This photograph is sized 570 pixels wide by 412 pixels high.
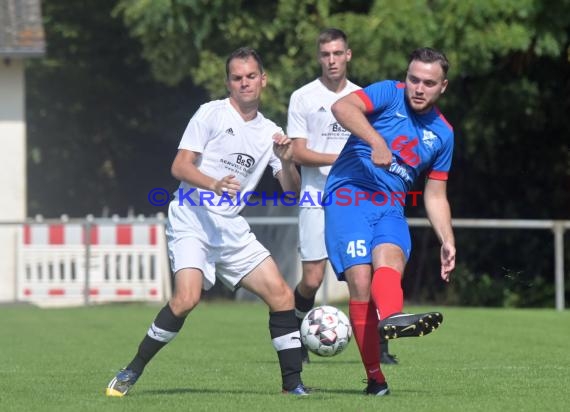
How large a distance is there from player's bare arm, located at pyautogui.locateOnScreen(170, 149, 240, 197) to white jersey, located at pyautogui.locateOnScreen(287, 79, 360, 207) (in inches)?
99.6

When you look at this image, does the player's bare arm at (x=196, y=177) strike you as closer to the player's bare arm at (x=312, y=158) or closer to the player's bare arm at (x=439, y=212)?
the player's bare arm at (x=439, y=212)

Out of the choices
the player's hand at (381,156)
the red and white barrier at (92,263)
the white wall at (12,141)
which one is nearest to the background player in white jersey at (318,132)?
the player's hand at (381,156)

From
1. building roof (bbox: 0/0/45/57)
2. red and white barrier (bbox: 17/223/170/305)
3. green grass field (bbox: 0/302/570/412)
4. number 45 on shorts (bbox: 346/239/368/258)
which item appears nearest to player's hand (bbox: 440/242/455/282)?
number 45 on shorts (bbox: 346/239/368/258)

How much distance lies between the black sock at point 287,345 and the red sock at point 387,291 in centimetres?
97

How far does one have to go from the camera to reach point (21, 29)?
24.7m

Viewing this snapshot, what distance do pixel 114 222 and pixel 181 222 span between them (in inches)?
541

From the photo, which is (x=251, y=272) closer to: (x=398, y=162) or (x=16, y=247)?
(x=398, y=162)

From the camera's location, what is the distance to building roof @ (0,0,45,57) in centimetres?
2414

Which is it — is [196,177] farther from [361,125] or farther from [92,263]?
[92,263]

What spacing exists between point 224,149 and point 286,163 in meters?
0.40

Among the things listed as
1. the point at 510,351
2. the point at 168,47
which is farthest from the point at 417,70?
the point at 168,47

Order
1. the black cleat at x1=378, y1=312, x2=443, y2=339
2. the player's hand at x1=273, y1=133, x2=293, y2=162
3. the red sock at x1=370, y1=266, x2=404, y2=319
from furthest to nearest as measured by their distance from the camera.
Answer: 1. the player's hand at x1=273, y1=133, x2=293, y2=162
2. the red sock at x1=370, y1=266, x2=404, y2=319
3. the black cleat at x1=378, y1=312, x2=443, y2=339

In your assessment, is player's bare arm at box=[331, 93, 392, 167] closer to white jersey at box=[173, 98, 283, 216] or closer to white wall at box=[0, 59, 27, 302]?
white jersey at box=[173, 98, 283, 216]

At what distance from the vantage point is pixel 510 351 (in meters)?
13.6
